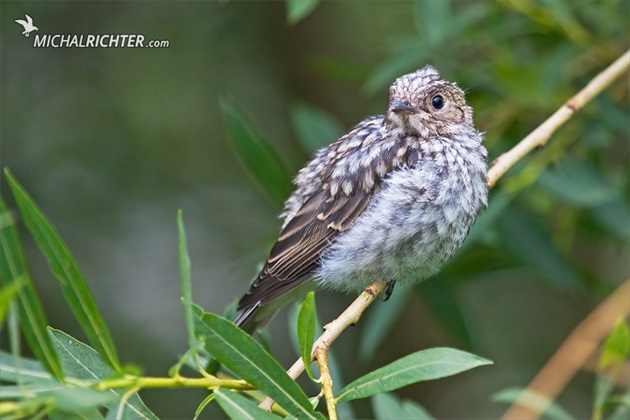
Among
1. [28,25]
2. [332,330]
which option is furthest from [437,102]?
[28,25]

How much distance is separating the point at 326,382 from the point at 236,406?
0.40m

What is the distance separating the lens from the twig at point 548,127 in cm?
340

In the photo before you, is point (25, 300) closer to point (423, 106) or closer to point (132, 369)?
point (132, 369)

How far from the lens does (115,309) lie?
627 cm

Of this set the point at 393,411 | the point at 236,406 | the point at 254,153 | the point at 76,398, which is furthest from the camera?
the point at 254,153

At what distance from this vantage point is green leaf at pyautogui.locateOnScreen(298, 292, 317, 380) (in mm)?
2156

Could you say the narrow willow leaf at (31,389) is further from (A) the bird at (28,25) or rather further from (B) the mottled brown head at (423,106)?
(A) the bird at (28,25)

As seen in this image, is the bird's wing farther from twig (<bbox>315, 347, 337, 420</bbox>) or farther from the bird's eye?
twig (<bbox>315, 347, 337, 420</bbox>)

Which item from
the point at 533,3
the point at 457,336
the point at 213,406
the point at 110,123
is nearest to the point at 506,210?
the point at 457,336

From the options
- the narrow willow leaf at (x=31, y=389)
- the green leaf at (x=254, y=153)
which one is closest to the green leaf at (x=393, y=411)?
the green leaf at (x=254, y=153)

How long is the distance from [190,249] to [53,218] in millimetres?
1194

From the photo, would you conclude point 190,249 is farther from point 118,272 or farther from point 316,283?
point 316,283

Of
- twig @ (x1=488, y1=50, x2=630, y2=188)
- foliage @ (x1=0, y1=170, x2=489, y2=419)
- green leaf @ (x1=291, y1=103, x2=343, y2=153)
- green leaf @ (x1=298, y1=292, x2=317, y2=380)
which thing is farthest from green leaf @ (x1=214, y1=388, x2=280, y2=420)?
green leaf @ (x1=291, y1=103, x2=343, y2=153)

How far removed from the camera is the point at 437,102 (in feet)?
12.9
